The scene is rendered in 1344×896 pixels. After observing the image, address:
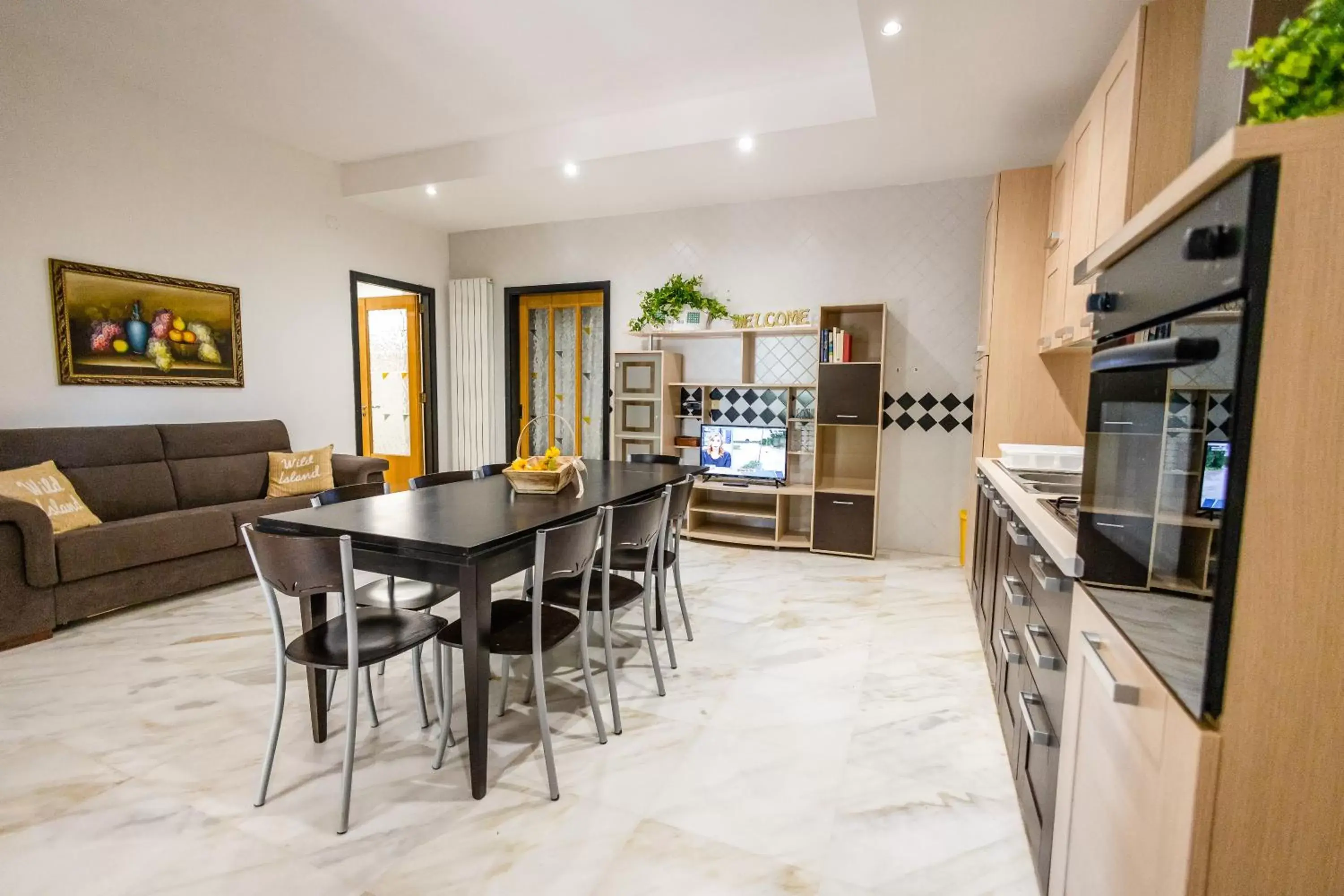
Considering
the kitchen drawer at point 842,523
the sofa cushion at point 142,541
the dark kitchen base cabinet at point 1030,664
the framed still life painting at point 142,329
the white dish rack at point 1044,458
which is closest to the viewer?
the dark kitchen base cabinet at point 1030,664

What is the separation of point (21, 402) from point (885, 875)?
15.6ft

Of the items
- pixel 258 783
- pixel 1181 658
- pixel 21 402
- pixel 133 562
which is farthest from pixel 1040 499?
pixel 21 402

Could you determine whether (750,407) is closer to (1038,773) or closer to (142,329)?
(1038,773)

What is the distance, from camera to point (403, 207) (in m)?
5.30

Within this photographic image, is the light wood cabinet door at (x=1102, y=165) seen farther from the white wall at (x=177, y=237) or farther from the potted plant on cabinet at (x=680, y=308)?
the white wall at (x=177, y=237)

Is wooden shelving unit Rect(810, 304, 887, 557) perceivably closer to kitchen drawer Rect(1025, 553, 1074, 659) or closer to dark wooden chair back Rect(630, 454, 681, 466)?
dark wooden chair back Rect(630, 454, 681, 466)

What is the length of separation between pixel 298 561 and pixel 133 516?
2.92m

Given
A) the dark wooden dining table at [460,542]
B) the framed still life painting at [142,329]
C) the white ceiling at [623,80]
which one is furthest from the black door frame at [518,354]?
the dark wooden dining table at [460,542]

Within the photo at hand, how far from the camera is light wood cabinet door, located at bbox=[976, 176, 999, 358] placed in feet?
11.6

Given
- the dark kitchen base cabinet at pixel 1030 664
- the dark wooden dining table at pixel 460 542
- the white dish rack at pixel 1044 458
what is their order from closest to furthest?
the dark kitchen base cabinet at pixel 1030 664, the dark wooden dining table at pixel 460 542, the white dish rack at pixel 1044 458

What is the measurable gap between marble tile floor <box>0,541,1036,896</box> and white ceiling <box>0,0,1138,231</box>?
276 centimetres

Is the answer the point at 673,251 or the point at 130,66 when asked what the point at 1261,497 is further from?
the point at 130,66

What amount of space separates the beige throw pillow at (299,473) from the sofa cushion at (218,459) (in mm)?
101

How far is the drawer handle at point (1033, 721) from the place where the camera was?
1468 mm
